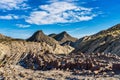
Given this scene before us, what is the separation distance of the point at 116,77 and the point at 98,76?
1079 millimetres

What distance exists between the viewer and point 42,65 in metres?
24.3

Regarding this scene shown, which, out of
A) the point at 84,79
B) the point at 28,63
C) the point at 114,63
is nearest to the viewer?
the point at 84,79

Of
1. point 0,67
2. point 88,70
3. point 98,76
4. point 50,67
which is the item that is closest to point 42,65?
point 50,67

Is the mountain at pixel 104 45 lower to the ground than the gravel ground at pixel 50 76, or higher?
higher

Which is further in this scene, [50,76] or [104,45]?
[104,45]

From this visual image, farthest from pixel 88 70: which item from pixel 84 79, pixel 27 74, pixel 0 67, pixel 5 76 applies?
pixel 0 67

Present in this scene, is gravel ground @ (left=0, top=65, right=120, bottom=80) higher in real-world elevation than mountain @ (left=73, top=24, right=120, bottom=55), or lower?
lower

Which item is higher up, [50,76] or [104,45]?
[104,45]

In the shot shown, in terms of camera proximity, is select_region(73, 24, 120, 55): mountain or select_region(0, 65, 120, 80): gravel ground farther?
select_region(73, 24, 120, 55): mountain

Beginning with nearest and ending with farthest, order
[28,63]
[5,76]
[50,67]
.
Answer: [5,76] < [50,67] < [28,63]

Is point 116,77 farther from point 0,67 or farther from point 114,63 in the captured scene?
point 0,67

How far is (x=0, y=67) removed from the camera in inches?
926

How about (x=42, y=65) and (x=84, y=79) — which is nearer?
(x=84, y=79)

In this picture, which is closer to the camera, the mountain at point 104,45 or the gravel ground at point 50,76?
the gravel ground at point 50,76
